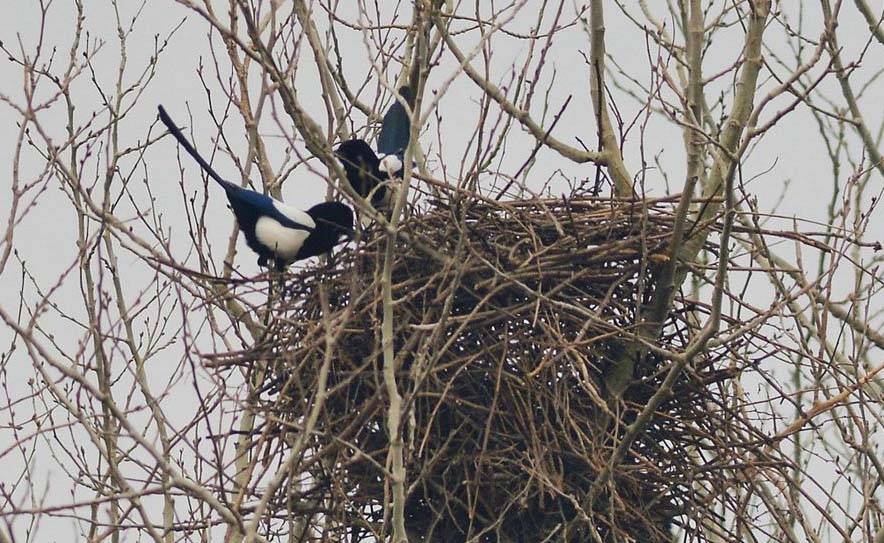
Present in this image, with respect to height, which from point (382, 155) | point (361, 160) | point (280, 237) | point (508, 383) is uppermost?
point (382, 155)

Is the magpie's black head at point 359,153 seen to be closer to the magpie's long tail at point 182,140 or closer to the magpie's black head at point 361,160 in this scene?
the magpie's black head at point 361,160

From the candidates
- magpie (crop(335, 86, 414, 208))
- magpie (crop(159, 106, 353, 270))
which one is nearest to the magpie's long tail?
magpie (crop(159, 106, 353, 270))

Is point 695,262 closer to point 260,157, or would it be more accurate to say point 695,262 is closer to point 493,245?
point 493,245

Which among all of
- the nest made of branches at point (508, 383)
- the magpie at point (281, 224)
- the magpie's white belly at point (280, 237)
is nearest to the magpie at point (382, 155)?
the magpie at point (281, 224)

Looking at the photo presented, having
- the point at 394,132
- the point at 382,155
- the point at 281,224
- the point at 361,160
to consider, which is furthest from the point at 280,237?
the point at 394,132

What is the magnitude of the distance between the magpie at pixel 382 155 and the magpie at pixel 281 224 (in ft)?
0.56

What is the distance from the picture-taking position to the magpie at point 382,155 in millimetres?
4719

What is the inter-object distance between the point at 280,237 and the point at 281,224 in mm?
56

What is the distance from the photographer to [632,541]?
3.66 metres

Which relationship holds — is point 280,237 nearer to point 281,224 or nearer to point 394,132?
point 281,224

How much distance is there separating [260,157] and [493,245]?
168 cm

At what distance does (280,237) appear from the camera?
437 centimetres

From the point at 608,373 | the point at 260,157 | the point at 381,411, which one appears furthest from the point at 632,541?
the point at 260,157

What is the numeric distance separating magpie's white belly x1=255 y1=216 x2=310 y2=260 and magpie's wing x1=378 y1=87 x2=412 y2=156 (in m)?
0.67
